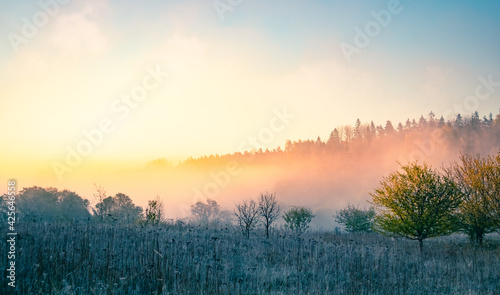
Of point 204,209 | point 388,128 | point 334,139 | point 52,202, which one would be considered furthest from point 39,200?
point 388,128

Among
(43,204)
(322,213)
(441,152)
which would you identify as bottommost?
(322,213)

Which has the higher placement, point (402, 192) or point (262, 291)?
point (402, 192)

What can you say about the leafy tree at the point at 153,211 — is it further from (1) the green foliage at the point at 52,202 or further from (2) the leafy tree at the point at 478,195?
(1) the green foliage at the point at 52,202

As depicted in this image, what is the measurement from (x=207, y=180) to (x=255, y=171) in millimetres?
31208

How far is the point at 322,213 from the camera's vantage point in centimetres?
9356

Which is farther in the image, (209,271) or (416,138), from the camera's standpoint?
(416,138)

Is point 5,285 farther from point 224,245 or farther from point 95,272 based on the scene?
point 224,245

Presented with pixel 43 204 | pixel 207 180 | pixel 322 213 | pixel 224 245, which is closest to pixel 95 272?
pixel 224 245

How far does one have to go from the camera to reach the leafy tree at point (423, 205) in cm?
1488

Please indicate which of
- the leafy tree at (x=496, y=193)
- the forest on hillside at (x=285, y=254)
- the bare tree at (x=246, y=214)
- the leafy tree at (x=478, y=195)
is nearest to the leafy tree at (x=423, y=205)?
the forest on hillside at (x=285, y=254)

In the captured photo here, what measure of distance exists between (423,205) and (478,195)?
3851 mm

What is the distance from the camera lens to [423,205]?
49.3 feet

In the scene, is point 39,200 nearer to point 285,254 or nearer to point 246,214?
point 246,214

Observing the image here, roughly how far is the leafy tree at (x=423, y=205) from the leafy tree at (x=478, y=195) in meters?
1.14
